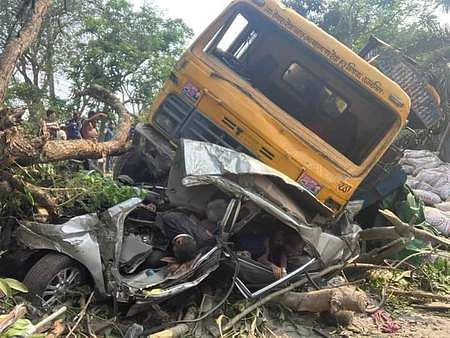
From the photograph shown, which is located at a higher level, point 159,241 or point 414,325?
point 414,325

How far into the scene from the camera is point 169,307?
13.1ft

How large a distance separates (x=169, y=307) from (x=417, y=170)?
9.23 m

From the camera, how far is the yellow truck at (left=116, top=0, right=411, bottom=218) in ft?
17.6

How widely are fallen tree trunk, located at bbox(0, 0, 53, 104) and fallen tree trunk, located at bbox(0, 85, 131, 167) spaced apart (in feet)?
1.56

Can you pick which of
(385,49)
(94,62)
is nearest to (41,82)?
(94,62)

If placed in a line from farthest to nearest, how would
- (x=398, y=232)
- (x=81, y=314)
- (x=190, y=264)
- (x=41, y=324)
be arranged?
(x=398, y=232)
(x=190, y=264)
(x=81, y=314)
(x=41, y=324)

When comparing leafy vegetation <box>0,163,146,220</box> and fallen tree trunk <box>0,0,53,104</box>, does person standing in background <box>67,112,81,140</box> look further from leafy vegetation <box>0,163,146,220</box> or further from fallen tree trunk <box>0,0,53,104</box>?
leafy vegetation <box>0,163,146,220</box>

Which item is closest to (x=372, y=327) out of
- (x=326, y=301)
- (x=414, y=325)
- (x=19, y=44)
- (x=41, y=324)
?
(x=414, y=325)

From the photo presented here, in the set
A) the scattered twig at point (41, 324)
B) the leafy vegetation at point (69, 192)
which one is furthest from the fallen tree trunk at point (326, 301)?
the scattered twig at point (41, 324)

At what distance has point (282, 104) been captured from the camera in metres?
5.86

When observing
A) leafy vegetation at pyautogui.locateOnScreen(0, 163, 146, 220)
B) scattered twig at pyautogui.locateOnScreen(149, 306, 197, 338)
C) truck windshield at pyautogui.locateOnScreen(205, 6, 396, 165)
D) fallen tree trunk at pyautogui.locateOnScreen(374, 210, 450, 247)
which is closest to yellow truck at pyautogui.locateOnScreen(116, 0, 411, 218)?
truck windshield at pyautogui.locateOnScreen(205, 6, 396, 165)

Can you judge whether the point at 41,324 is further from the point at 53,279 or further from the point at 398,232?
the point at 398,232

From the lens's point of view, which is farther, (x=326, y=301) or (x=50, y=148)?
(x=326, y=301)

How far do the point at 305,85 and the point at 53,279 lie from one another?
12.1 ft
